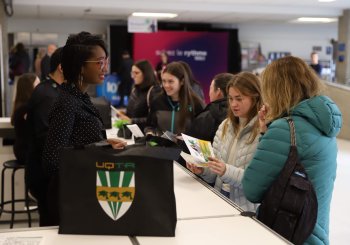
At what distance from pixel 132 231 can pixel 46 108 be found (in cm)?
195

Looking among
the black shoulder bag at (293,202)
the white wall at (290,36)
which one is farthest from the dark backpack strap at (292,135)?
the white wall at (290,36)

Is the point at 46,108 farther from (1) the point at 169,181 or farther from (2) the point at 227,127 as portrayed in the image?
(1) the point at 169,181

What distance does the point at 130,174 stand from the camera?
5.28 feet

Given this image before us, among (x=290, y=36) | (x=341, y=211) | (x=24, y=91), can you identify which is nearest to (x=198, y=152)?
(x=24, y=91)

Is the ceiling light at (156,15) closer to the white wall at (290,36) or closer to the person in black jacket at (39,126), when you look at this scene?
the white wall at (290,36)

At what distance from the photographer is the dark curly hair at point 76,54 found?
6.69 ft

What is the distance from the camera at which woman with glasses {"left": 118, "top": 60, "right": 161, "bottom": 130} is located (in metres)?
4.93

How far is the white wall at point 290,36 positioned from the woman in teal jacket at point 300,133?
13.6m

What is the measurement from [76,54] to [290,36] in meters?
14.9

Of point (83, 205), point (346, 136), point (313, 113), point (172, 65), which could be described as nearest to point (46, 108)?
point (172, 65)

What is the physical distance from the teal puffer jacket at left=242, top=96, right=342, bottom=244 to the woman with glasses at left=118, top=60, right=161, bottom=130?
2885 millimetres

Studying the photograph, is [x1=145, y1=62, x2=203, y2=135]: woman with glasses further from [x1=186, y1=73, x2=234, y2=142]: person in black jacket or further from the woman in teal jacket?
the woman in teal jacket

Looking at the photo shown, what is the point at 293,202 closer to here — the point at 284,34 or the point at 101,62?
the point at 101,62

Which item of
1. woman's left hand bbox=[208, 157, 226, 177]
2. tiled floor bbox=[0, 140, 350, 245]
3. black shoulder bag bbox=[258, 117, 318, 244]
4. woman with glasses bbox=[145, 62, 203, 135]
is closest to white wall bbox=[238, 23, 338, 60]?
tiled floor bbox=[0, 140, 350, 245]
